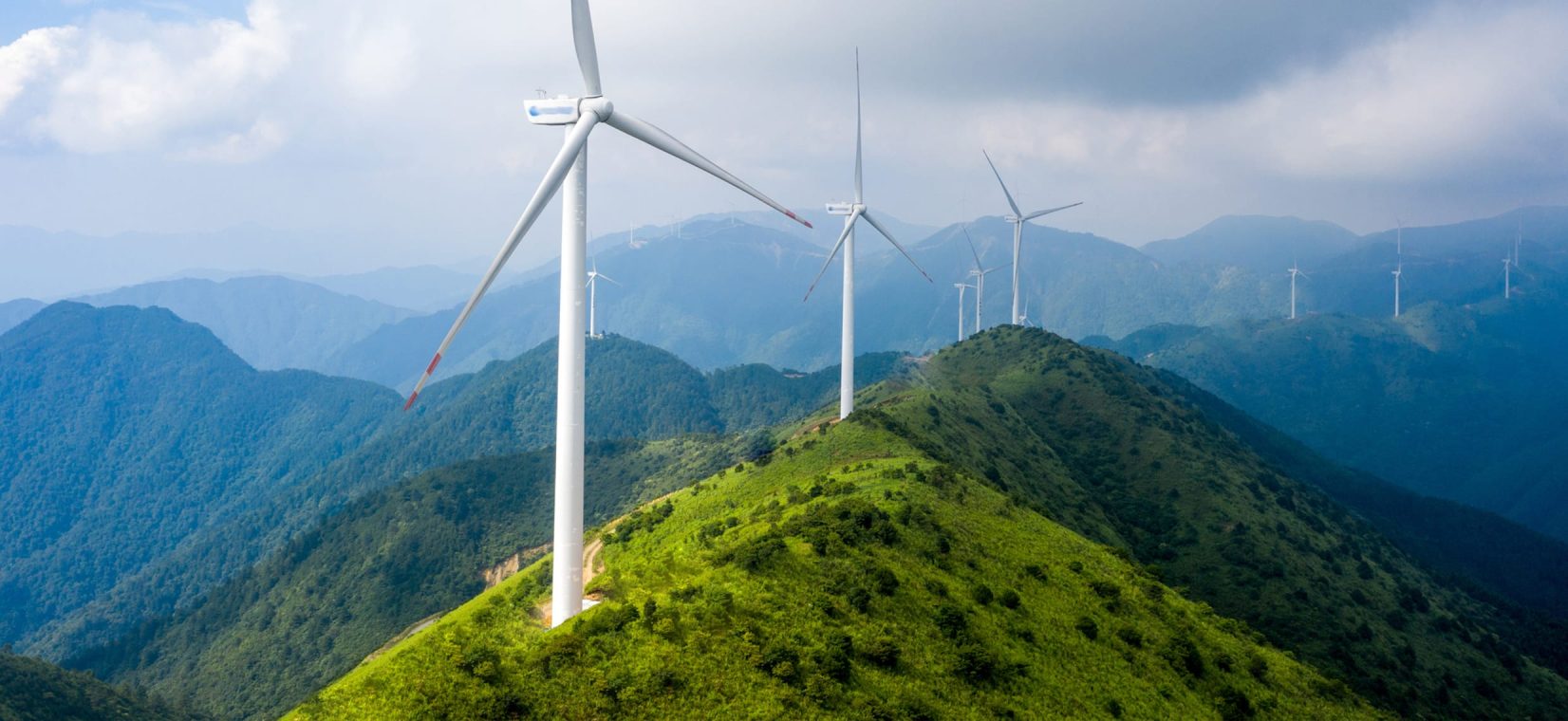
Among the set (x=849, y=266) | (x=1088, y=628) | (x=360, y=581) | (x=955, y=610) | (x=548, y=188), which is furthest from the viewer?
(x=360, y=581)

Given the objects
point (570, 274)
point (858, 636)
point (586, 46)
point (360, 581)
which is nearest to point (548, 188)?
point (570, 274)

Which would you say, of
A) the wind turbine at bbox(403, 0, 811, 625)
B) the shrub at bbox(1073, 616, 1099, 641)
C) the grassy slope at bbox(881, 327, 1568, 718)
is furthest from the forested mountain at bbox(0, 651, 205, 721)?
the shrub at bbox(1073, 616, 1099, 641)

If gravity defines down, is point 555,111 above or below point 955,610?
above

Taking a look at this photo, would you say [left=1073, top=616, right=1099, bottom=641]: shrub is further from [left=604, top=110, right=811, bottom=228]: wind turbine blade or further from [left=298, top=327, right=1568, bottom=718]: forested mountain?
[left=604, top=110, right=811, bottom=228]: wind turbine blade

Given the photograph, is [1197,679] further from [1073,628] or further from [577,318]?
[577,318]

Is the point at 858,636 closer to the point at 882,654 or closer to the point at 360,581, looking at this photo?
the point at 882,654

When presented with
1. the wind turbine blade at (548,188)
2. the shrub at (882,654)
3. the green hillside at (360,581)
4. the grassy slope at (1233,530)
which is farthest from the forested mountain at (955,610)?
the green hillside at (360,581)

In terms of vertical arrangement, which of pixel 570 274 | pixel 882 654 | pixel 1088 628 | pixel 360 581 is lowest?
pixel 360 581

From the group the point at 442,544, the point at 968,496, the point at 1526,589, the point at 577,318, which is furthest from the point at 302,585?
the point at 1526,589
